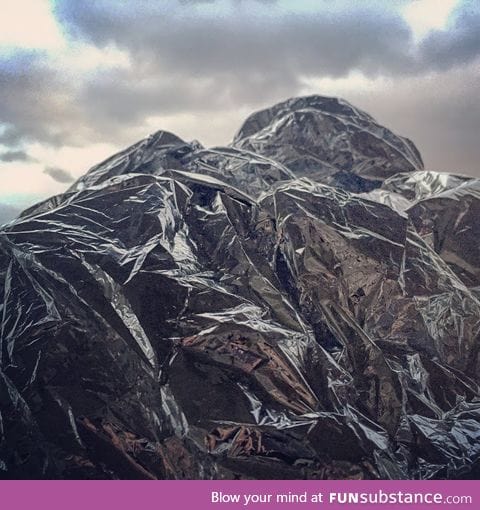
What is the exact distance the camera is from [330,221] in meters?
1.50

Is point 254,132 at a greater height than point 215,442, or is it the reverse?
point 254,132

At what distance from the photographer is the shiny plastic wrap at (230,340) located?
117 cm

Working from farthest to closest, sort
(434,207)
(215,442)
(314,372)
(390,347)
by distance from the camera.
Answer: (434,207) < (390,347) < (314,372) < (215,442)

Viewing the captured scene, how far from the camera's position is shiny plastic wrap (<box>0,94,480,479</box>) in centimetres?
117

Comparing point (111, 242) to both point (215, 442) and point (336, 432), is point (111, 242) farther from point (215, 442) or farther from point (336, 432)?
point (336, 432)

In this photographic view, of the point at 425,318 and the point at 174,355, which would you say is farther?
the point at 425,318

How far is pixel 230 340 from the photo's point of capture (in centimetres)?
Answer: 123

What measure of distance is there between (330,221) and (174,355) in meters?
0.56

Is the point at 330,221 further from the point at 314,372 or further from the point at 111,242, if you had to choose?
the point at 111,242

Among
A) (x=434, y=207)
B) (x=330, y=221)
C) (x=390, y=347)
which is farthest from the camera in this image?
(x=434, y=207)

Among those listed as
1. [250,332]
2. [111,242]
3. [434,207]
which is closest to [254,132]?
[434,207]

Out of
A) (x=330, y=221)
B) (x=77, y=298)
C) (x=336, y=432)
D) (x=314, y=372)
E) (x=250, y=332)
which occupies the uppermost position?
(x=330, y=221)

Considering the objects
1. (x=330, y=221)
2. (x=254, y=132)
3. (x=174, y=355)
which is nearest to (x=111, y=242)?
(x=174, y=355)

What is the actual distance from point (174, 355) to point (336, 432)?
1.24ft
